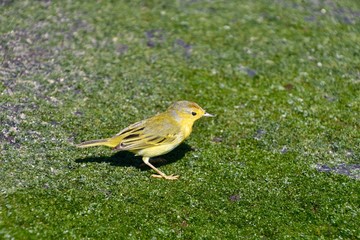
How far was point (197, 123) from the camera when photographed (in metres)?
14.9

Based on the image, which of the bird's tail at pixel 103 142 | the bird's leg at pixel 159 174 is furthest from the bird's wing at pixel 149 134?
the bird's leg at pixel 159 174

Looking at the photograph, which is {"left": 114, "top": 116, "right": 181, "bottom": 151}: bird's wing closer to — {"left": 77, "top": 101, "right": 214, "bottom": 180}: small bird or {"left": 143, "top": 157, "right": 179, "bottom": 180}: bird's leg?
{"left": 77, "top": 101, "right": 214, "bottom": 180}: small bird

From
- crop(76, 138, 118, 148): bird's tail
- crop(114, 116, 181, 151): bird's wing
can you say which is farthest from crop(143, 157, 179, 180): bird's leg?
crop(76, 138, 118, 148): bird's tail

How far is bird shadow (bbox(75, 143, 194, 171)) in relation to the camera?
12953 millimetres

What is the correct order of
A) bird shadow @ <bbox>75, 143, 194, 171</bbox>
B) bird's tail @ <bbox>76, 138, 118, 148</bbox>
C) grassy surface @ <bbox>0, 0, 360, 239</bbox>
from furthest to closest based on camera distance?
bird shadow @ <bbox>75, 143, 194, 171</bbox> → bird's tail @ <bbox>76, 138, 118, 148</bbox> → grassy surface @ <bbox>0, 0, 360, 239</bbox>

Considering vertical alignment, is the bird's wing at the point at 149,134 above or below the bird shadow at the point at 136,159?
above

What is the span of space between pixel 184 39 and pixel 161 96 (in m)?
3.68

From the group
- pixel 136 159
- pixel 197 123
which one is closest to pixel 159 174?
pixel 136 159

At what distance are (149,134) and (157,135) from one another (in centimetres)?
18

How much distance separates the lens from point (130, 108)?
15.1m

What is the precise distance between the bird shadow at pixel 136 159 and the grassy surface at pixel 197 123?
0.05m

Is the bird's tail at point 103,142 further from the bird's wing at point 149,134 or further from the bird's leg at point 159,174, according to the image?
the bird's leg at point 159,174

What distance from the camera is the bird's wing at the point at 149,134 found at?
12.3 metres

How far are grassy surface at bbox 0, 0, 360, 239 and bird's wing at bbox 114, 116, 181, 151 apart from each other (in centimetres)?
77
